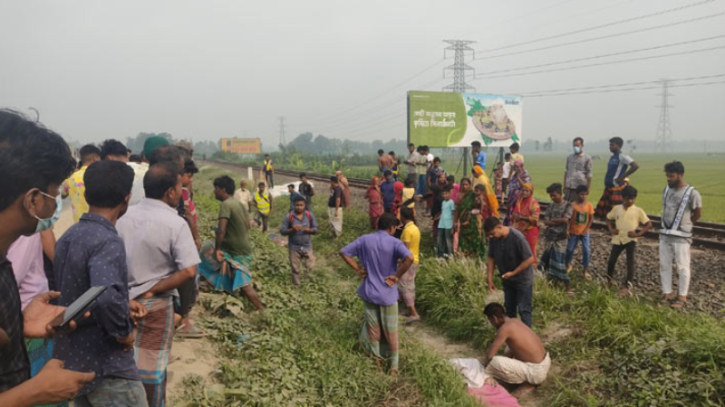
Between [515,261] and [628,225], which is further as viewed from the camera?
[628,225]

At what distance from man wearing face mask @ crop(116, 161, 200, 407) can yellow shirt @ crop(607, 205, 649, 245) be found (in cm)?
611

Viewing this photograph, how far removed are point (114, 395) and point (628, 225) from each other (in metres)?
6.73

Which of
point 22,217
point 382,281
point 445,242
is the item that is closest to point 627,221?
point 445,242

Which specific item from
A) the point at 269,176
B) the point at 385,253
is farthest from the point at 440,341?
the point at 269,176

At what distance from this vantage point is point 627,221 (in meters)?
6.47

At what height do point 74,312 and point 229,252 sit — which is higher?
point 74,312

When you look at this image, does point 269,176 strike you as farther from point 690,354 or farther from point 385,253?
point 690,354

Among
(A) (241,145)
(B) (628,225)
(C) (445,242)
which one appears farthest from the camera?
(A) (241,145)

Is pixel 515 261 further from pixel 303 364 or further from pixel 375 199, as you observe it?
pixel 375 199

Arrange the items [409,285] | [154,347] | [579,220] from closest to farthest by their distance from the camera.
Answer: [154,347] → [409,285] → [579,220]

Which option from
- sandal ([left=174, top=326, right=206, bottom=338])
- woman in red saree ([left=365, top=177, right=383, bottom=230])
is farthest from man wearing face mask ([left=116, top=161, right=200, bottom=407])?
woman in red saree ([left=365, top=177, right=383, bottom=230])

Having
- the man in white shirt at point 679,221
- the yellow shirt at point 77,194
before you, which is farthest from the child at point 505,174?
the yellow shirt at point 77,194

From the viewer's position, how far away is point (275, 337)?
486cm

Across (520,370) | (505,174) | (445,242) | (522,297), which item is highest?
(505,174)
